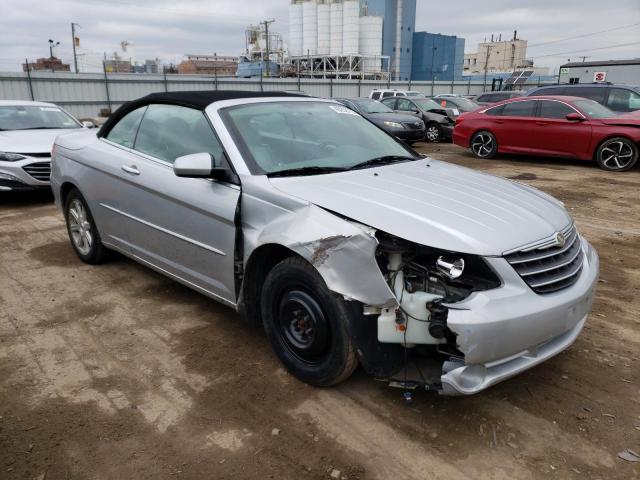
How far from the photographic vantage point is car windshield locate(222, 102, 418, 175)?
11.1 feet

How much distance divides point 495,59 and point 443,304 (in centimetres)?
11651

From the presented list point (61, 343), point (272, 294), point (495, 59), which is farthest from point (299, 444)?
point (495, 59)

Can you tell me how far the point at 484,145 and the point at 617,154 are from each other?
2954mm

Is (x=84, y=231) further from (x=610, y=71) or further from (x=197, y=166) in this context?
(x=610, y=71)

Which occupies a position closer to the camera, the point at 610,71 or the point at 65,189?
the point at 65,189

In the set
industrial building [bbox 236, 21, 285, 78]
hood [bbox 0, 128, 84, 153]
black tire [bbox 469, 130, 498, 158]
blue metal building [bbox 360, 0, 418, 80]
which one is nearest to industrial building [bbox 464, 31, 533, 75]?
blue metal building [bbox 360, 0, 418, 80]

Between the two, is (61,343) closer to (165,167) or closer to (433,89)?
(165,167)

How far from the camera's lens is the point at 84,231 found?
5062mm

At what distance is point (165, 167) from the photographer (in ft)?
12.4

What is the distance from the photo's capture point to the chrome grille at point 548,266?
2.58 metres

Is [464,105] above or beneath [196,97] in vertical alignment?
beneath

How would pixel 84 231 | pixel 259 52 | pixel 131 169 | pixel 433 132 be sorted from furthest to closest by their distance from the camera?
pixel 259 52, pixel 433 132, pixel 84 231, pixel 131 169

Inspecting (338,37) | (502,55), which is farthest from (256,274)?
(502,55)

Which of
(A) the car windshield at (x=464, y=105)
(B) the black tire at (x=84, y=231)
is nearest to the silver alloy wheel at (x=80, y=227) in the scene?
(B) the black tire at (x=84, y=231)
